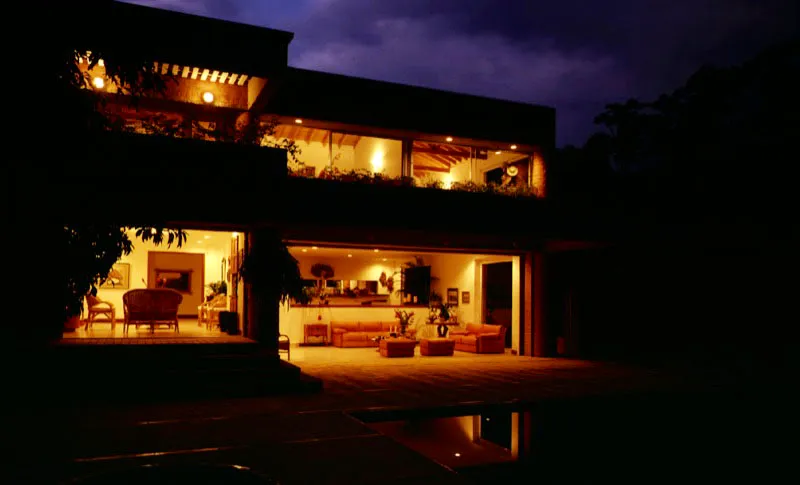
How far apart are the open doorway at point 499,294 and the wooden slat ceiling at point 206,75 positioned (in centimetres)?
919

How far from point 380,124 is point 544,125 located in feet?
13.0

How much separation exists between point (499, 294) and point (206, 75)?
Result: 10.6 metres

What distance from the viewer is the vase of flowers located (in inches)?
627

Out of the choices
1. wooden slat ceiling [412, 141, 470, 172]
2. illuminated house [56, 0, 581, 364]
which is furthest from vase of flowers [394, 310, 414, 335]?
wooden slat ceiling [412, 141, 470, 172]

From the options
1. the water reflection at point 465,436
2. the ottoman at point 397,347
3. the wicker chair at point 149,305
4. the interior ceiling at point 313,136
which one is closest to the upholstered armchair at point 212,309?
the wicker chair at point 149,305

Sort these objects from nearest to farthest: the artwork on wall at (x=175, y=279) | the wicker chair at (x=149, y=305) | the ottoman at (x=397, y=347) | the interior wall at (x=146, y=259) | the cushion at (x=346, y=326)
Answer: the wicker chair at (x=149, y=305), the ottoman at (x=397, y=347), the interior wall at (x=146, y=259), the cushion at (x=346, y=326), the artwork on wall at (x=175, y=279)

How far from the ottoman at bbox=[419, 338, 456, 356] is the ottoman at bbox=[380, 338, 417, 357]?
436 mm

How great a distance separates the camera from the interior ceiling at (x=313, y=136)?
13492mm

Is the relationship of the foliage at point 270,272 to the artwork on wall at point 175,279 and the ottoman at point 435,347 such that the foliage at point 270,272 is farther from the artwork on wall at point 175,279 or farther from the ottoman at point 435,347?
the artwork on wall at point 175,279

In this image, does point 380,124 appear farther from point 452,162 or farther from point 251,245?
point 251,245

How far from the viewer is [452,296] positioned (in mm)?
18562

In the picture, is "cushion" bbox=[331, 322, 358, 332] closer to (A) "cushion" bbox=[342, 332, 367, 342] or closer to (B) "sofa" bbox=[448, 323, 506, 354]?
(A) "cushion" bbox=[342, 332, 367, 342]

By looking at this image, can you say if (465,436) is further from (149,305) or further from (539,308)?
(539,308)

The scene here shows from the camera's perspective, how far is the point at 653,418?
7.98 metres
